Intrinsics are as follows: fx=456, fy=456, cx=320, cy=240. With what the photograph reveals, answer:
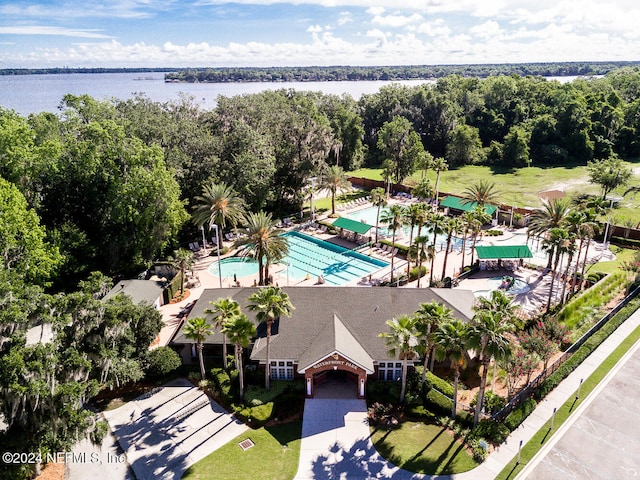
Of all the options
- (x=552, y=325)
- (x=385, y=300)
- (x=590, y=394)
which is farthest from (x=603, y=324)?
(x=385, y=300)

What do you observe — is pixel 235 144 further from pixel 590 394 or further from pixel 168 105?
pixel 590 394

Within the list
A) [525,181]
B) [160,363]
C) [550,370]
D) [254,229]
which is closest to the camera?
[160,363]

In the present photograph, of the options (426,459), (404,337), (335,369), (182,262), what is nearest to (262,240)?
(182,262)

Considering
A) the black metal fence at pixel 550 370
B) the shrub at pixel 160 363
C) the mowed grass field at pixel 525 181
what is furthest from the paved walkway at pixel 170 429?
the mowed grass field at pixel 525 181

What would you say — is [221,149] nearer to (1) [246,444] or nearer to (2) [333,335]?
(2) [333,335]

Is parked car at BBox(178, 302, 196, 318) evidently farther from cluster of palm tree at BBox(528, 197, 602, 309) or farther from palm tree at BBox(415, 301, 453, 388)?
cluster of palm tree at BBox(528, 197, 602, 309)

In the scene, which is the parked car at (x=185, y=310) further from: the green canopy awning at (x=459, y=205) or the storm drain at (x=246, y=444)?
the green canopy awning at (x=459, y=205)
